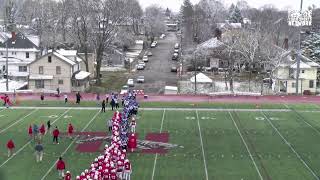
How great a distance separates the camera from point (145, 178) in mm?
23703

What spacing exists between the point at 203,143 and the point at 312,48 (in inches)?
1989

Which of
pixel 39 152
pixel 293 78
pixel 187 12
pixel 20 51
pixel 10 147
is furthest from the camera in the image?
pixel 187 12

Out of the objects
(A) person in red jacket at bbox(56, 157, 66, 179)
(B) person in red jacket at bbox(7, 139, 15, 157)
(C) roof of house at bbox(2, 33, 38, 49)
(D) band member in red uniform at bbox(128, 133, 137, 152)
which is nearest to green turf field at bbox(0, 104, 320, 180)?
(B) person in red jacket at bbox(7, 139, 15, 157)

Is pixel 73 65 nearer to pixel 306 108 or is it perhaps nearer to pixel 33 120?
pixel 33 120

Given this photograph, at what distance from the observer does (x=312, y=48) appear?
252 ft

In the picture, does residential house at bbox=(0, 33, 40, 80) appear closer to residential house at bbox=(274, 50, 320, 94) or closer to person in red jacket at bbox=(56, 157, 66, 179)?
residential house at bbox=(274, 50, 320, 94)

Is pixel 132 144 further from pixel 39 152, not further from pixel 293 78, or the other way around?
pixel 293 78

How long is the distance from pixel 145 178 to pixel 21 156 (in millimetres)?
7416

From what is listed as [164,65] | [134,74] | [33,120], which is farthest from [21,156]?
[164,65]

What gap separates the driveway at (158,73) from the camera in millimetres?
61166

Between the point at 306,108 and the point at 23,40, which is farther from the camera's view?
the point at 23,40

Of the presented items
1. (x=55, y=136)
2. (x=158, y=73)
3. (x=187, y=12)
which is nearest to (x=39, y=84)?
(x=158, y=73)

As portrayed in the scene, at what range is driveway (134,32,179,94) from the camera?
2408 inches

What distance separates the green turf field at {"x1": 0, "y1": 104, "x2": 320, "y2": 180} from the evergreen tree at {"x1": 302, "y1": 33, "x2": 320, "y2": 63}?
31.0m
